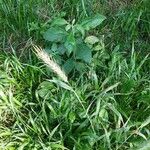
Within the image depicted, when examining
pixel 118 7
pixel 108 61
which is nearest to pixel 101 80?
pixel 108 61

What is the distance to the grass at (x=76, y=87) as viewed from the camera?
8.91 ft

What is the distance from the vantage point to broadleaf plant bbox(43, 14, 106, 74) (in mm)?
2896

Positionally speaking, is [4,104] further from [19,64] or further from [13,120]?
[19,64]

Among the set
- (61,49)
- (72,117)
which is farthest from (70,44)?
(72,117)

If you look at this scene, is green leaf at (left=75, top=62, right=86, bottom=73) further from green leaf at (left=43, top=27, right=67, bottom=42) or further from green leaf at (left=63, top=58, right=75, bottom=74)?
green leaf at (left=43, top=27, right=67, bottom=42)

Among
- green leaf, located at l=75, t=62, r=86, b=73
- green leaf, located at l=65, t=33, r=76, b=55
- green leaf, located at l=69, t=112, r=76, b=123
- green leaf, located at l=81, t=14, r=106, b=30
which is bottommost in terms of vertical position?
green leaf, located at l=69, t=112, r=76, b=123

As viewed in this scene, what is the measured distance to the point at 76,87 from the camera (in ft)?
9.52

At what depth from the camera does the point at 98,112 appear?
107 inches

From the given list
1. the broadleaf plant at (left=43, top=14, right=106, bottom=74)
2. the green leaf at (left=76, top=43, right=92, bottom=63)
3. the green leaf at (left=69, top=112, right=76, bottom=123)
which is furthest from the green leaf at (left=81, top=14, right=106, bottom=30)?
the green leaf at (left=69, top=112, right=76, bottom=123)

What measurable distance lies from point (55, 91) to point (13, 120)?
0.35m

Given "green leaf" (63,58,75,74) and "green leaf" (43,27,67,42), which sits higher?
"green leaf" (43,27,67,42)

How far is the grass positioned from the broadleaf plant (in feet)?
0.29

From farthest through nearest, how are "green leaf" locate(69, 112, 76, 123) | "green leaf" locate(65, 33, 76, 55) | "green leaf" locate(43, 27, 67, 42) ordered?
1. "green leaf" locate(43, 27, 67, 42)
2. "green leaf" locate(65, 33, 76, 55)
3. "green leaf" locate(69, 112, 76, 123)

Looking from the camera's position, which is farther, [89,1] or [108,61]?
[89,1]
